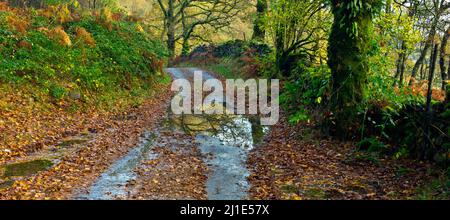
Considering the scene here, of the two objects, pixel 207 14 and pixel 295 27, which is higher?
pixel 207 14

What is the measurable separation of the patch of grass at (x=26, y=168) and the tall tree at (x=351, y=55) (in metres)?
7.58

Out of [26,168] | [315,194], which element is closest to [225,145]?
[315,194]

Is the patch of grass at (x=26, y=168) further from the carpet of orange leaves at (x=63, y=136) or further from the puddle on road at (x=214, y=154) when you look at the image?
the puddle on road at (x=214, y=154)

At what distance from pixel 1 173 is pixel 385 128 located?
8.90 metres

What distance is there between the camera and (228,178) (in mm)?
8641

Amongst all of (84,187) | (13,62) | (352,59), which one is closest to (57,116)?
(13,62)

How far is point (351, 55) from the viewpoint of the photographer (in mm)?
10359

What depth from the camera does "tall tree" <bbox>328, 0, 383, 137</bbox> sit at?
10.3 m

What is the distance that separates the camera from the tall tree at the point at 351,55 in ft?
33.7

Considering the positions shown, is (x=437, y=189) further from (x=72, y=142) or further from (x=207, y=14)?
(x=207, y=14)

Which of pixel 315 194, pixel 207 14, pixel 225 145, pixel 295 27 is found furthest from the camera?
pixel 207 14

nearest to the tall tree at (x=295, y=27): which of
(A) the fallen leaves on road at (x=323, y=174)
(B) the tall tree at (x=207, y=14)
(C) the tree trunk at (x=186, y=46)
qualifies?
(A) the fallen leaves on road at (x=323, y=174)

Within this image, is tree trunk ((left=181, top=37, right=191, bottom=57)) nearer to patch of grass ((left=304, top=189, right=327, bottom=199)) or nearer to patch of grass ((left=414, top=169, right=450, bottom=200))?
patch of grass ((left=304, top=189, right=327, bottom=199))

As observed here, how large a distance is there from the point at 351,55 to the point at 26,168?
8529 mm
